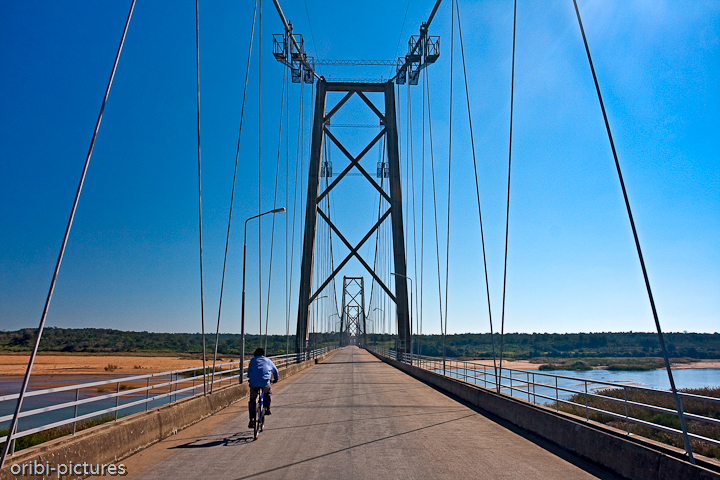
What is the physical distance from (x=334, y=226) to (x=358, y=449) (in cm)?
3265

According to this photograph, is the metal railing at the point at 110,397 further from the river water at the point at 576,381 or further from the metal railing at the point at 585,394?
the river water at the point at 576,381

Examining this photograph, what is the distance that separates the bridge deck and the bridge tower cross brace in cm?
2396

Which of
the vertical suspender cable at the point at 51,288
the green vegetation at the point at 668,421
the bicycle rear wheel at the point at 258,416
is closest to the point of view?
the vertical suspender cable at the point at 51,288

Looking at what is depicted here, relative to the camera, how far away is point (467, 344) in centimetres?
14788

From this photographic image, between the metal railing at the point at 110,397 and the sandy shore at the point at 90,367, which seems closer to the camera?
the metal railing at the point at 110,397

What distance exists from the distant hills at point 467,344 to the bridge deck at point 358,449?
59.5 m

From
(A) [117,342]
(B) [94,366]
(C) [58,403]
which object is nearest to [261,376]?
(C) [58,403]

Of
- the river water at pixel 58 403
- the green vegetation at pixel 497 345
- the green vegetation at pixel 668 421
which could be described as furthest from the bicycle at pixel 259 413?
the green vegetation at pixel 497 345


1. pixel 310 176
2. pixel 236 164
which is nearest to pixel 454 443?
pixel 236 164

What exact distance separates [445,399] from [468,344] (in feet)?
452

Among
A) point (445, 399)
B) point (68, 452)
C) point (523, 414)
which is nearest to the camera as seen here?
point (68, 452)

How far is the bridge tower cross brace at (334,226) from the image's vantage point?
35969 millimetres

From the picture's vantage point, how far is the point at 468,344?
147750 mm

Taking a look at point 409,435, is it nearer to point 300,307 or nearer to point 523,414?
point 523,414
